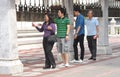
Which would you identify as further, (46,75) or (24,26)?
(24,26)

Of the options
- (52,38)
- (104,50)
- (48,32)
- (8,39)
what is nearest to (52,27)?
(48,32)

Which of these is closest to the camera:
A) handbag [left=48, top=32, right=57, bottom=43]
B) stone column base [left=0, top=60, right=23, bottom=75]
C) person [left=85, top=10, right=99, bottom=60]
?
stone column base [left=0, top=60, right=23, bottom=75]

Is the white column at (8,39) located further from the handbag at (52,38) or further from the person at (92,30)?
the person at (92,30)

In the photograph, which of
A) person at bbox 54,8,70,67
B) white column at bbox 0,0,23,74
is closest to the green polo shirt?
person at bbox 54,8,70,67

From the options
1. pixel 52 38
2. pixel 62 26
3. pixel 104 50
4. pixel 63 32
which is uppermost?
pixel 62 26

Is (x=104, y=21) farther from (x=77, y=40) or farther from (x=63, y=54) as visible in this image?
(x=63, y=54)

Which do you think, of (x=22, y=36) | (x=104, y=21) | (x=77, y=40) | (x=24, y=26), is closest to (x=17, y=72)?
(x=77, y=40)

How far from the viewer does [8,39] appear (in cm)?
1098

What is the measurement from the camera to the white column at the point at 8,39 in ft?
35.9

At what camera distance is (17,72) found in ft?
36.4

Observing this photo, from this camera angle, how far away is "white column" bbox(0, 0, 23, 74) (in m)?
11.0

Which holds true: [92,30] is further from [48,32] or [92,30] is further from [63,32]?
[48,32]

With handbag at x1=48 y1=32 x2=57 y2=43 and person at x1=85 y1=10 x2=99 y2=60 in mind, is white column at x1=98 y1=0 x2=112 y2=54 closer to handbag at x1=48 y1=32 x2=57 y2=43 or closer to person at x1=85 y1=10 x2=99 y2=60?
person at x1=85 y1=10 x2=99 y2=60

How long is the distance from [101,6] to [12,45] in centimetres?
627
